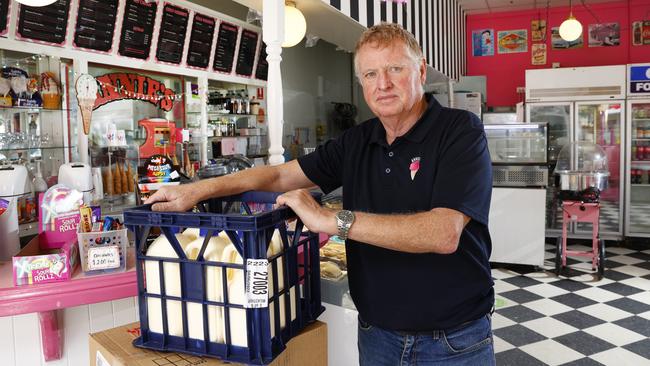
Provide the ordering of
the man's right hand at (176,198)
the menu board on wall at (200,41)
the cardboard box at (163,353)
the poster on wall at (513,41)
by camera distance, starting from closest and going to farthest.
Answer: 1. the cardboard box at (163,353)
2. the man's right hand at (176,198)
3. the menu board on wall at (200,41)
4. the poster on wall at (513,41)

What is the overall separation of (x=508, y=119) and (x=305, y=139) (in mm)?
3377

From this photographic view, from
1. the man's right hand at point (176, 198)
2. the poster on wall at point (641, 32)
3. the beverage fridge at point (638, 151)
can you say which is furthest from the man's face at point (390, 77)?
the poster on wall at point (641, 32)

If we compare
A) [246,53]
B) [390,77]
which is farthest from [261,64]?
[390,77]

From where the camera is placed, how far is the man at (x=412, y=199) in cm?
149

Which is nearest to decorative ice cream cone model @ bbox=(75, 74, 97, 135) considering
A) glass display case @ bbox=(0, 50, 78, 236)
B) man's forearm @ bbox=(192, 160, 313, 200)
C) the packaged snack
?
glass display case @ bbox=(0, 50, 78, 236)

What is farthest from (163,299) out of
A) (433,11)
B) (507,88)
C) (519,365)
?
(507,88)

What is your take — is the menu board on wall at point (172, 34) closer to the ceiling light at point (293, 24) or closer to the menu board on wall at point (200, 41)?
the menu board on wall at point (200, 41)

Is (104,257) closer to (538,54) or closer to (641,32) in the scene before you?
(538,54)

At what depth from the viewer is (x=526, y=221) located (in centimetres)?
602

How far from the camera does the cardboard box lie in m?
1.27

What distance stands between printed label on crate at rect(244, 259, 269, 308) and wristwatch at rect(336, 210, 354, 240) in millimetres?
236

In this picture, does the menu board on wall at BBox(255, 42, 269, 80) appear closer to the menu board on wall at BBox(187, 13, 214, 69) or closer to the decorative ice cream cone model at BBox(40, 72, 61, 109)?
the menu board on wall at BBox(187, 13, 214, 69)

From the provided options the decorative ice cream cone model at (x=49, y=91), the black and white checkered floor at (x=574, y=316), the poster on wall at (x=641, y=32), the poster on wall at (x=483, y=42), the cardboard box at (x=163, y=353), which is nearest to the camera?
the cardboard box at (x=163, y=353)

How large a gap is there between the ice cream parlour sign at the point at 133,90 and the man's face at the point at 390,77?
12.4 feet
